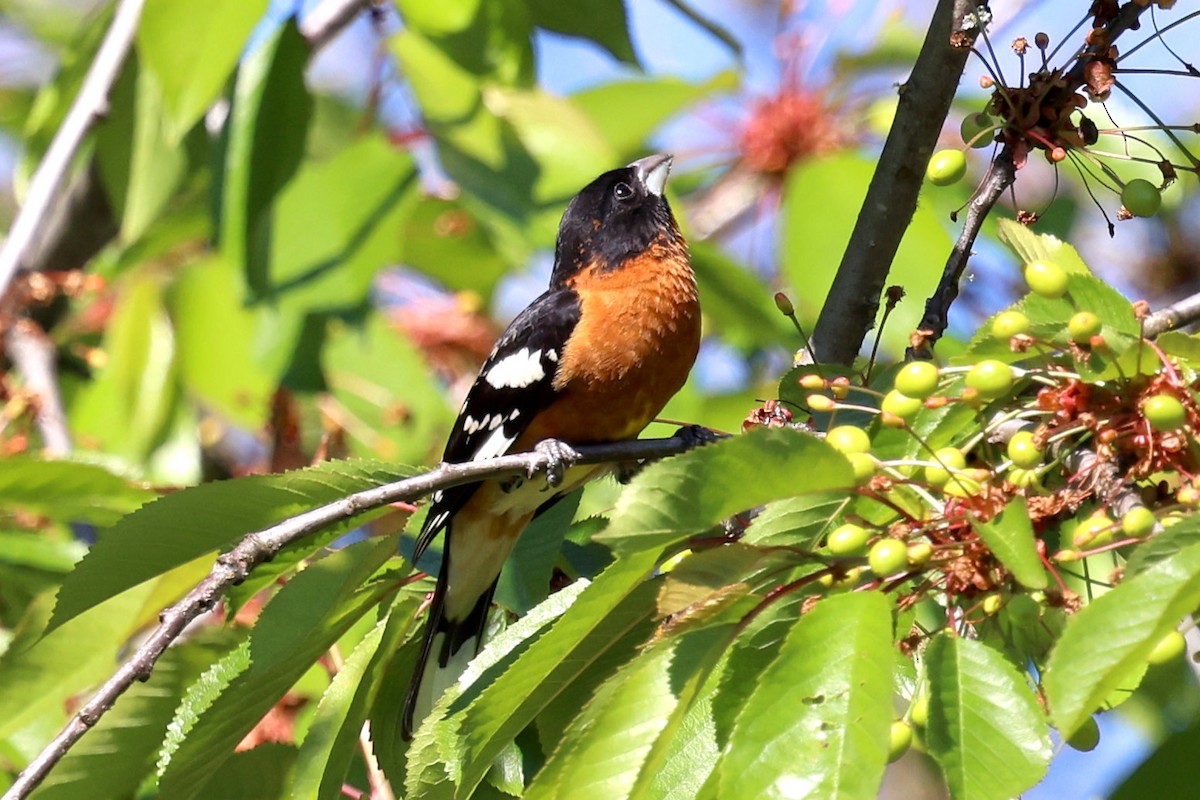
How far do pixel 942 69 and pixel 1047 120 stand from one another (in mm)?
274

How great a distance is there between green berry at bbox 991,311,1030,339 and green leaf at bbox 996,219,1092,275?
22 centimetres

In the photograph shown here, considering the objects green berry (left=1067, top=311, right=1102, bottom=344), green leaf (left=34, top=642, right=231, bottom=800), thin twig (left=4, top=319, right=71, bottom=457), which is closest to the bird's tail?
green leaf (left=34, top=642, right=231, bottom=800)

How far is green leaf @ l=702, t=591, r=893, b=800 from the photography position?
4.93ft

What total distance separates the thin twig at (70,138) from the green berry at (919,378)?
2.81 m

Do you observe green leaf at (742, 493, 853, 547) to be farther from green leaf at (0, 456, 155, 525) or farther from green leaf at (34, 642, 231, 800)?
green leaf at (0, 456, 155, 525)

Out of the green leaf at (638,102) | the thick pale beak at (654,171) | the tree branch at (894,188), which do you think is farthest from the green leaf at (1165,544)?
the green leaf at (638,102)

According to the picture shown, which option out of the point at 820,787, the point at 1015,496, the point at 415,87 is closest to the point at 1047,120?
the point at 1015,496

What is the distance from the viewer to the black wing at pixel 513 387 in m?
3.67

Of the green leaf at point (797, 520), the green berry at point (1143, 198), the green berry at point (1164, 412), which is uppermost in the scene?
the green berry at point (1143, 198)

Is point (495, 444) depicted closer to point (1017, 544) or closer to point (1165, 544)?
point (1017, 544)

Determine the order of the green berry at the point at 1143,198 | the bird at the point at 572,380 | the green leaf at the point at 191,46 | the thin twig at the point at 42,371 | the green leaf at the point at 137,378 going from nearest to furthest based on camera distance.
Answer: the green berry at the point at 1143,198 → the green leaf at the point at 191,46 → the bird at the point at 572,380 → the thin twig at the point at 42,371 → the green leaf at the point at 137,378

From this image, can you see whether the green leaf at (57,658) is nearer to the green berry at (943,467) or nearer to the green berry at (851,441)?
the green berry at (851,441)

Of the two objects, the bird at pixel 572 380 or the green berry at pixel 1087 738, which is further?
the bird at pixel 572 380

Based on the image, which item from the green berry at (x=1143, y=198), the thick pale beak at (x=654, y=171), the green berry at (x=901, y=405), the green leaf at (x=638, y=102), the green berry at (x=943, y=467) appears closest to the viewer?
the green berry at (x=943, y=467)
